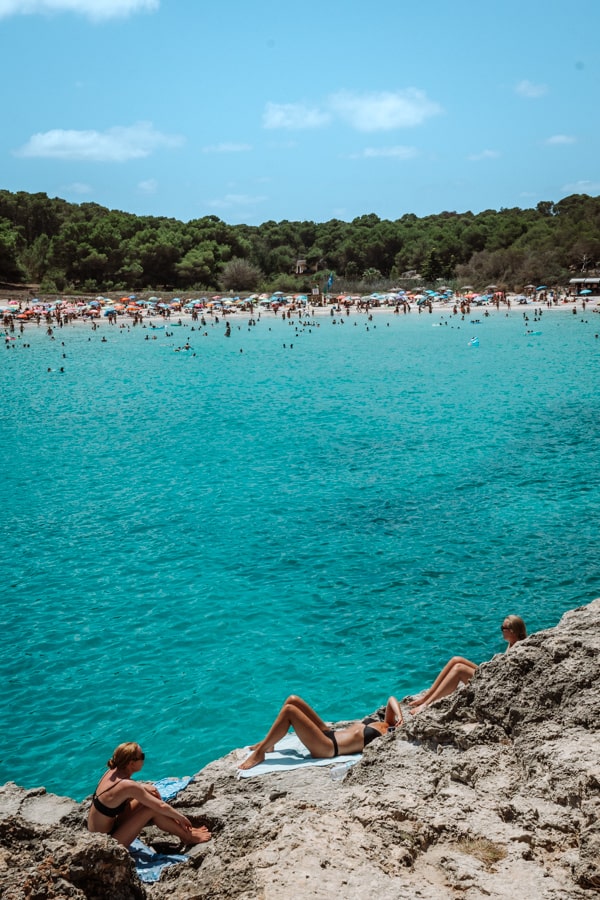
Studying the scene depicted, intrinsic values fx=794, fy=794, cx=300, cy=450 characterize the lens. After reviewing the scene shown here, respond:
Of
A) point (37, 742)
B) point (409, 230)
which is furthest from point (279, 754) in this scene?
point (409, 230)

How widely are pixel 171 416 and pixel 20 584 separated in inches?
743

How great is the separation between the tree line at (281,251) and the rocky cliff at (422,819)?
81.9 metres

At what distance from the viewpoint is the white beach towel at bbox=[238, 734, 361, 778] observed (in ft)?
21.3

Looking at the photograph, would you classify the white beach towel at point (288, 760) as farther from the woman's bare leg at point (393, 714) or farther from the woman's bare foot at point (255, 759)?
the woman's bare leg at point (393, 714)

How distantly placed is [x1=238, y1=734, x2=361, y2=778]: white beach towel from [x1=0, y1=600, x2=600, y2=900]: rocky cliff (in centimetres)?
26

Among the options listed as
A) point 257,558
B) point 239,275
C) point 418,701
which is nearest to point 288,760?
point 418,701

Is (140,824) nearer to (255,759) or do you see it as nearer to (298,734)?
(255,759)

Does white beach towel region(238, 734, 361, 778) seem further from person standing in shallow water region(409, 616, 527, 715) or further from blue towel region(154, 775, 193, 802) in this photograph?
person standing in shallow water region(409, 616, 527, 715)

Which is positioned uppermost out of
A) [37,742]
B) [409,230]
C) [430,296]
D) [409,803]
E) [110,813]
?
[409,230]

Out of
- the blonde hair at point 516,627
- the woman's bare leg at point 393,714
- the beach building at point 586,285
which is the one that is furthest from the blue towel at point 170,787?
the beach building at point 586,285

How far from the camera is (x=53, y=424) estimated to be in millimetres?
30734

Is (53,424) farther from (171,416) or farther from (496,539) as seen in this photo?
(496,539)

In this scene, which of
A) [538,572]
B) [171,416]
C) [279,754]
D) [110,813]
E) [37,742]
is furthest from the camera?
[171,416]

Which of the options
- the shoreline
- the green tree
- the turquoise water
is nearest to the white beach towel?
the turquoise water
